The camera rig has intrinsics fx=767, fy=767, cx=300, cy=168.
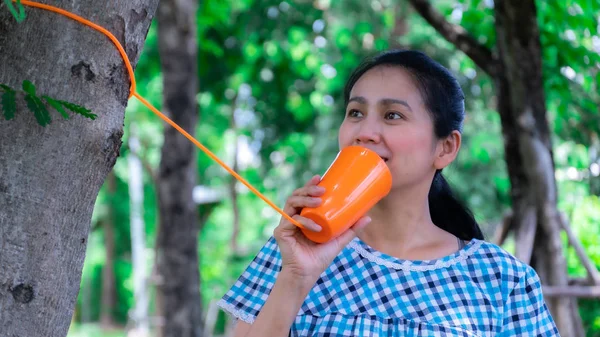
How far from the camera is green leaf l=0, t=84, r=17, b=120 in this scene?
1245 mm

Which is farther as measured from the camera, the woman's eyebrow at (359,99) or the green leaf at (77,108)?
the woman's eyebrow at (359,99)

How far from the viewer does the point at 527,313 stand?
194cm

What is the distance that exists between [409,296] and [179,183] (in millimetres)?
4015

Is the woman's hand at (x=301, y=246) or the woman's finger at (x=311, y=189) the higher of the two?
the woman's finger at (x=311, y=189)

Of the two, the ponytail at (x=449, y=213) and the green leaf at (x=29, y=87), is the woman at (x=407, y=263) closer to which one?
the ponytail at (x=449, y=213)

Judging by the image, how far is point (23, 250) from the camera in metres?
1.27

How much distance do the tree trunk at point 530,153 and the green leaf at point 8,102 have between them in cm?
294

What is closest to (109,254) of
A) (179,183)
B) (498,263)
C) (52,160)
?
(179,183)

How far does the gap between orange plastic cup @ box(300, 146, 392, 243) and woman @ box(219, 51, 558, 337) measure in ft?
0.44

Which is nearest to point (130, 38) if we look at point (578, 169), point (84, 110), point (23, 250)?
point (84, 110)

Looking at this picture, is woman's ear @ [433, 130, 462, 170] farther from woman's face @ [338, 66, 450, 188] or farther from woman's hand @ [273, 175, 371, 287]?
woman's hand @ [273, 175, 371, 287]

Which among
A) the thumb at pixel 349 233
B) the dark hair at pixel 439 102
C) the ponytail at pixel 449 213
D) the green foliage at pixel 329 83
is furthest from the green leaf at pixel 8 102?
the green foliage at pixel 329 83

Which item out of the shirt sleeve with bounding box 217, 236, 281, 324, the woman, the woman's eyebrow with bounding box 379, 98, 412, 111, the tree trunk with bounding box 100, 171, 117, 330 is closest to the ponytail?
the woman

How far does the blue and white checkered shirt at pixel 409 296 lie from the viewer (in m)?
1.87
